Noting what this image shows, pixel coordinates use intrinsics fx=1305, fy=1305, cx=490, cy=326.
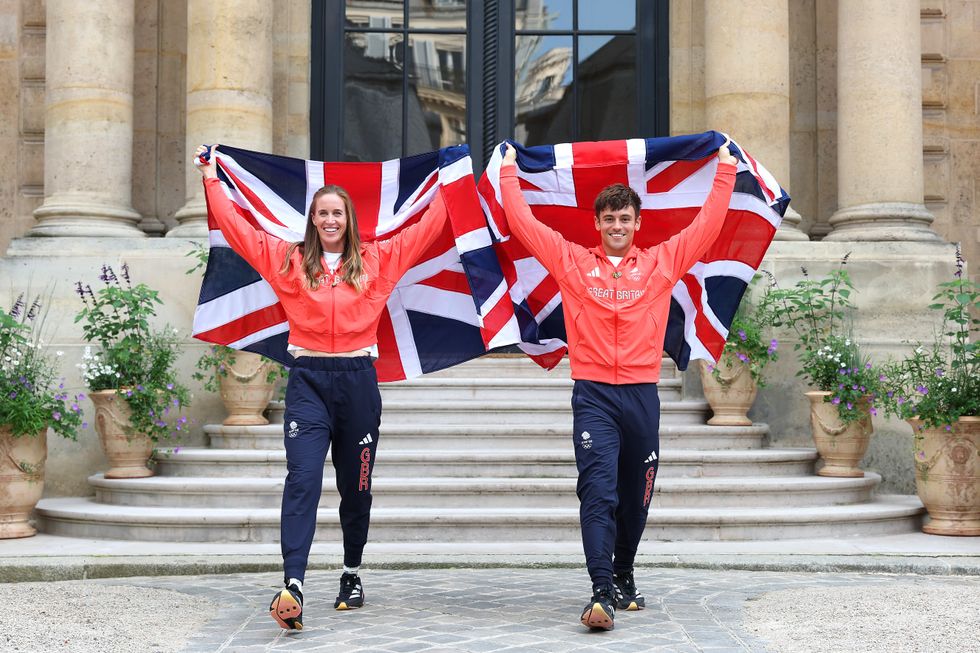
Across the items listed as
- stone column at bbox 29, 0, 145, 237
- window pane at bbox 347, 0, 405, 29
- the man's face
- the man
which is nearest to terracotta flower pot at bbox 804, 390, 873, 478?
the man

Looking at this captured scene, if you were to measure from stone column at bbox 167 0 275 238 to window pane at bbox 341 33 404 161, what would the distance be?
1309 mm

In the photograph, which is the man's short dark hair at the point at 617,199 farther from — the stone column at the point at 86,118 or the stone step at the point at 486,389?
the stone column at the point at 86,118

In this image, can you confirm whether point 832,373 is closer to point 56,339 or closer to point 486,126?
point 486,126

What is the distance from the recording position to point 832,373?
28.9 feet

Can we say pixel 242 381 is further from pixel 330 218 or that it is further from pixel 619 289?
pixel 619 289

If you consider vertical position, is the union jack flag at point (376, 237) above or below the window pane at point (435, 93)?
below

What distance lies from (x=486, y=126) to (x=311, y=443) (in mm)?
6441

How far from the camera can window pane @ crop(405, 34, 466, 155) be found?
11.5 metres

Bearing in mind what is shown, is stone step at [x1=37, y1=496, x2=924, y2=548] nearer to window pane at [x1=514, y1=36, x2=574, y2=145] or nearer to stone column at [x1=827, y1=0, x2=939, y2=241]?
stone column at [x1=827, y1=0, x2=939, y2=241]

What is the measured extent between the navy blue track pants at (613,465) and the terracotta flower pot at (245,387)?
3.96m

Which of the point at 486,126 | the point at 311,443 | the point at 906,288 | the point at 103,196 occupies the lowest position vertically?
the point at 311,443

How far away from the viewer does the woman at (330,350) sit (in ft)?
18.2

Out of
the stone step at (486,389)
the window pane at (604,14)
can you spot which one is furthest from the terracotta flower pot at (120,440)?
the window pane at (604,14)

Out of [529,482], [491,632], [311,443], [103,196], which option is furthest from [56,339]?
[491,632]
